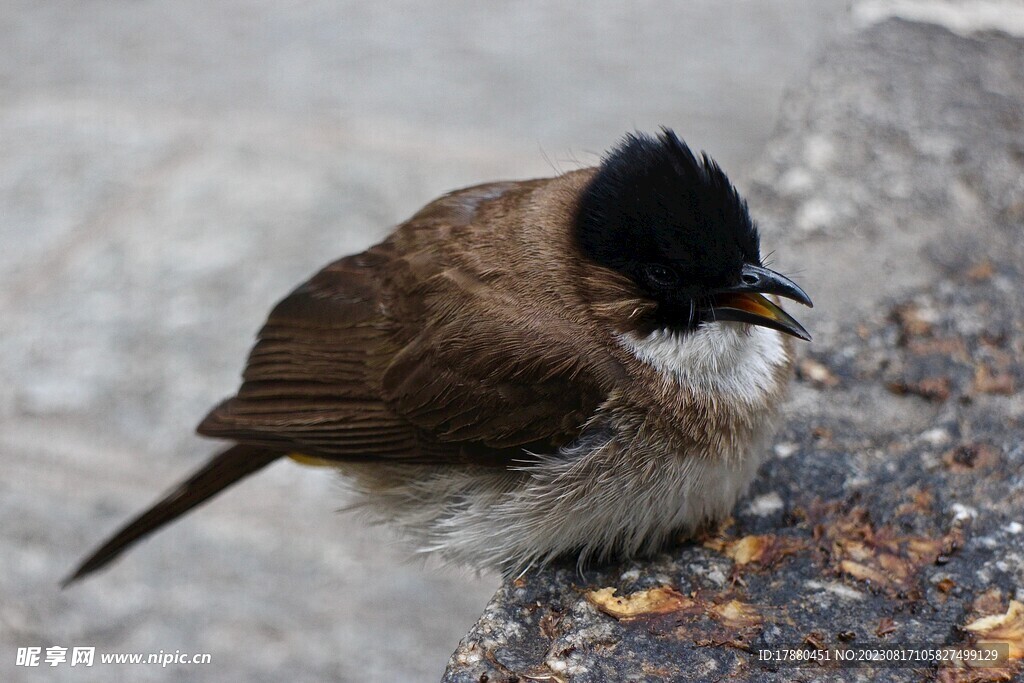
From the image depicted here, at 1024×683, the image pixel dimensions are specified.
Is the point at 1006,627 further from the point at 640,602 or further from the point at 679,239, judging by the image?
the point at 679,239

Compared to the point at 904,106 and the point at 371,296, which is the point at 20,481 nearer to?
the point at 371,296

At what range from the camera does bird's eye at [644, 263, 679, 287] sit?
2480mm

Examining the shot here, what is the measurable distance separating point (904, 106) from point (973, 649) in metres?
2.35

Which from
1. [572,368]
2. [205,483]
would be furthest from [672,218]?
[205,483]

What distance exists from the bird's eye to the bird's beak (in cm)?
10

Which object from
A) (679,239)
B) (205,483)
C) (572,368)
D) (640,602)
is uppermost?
(679,239)

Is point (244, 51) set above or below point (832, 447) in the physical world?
below

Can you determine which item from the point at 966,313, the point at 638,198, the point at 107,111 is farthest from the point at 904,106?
the point at 107,111

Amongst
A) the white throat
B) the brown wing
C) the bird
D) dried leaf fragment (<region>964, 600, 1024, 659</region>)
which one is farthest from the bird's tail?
dried leaf fragment (<region>964, 600, 1024, 659</region>)

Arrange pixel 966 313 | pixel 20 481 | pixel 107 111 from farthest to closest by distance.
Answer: pixel 107 111, pixel 20 481, pixel 966 313

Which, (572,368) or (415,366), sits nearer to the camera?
(572,368)

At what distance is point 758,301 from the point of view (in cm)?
253

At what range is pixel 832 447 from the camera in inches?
114

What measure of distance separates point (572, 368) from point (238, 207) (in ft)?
12.2
